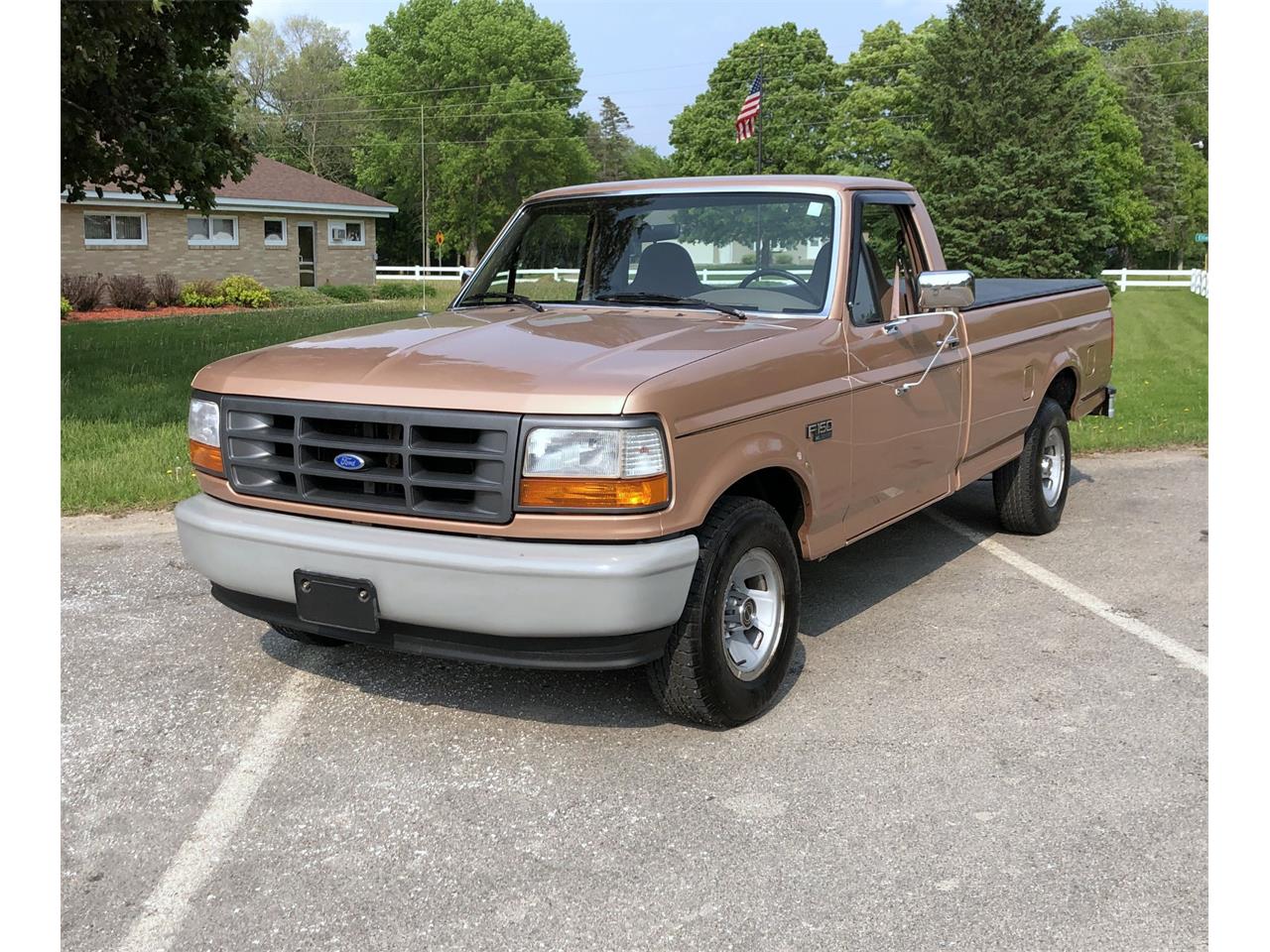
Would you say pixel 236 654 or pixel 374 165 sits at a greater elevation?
pixel 374 165

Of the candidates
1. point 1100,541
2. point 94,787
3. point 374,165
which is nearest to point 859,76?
point 374,165

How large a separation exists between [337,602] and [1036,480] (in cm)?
460

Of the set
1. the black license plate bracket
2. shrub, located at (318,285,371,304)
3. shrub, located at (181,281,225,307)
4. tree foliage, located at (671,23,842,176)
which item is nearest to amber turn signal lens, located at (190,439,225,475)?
the black license plate bracket

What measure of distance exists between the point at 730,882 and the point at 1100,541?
4.67m

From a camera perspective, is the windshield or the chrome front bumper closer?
the chrome front bumper

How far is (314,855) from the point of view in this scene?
11.9 feet

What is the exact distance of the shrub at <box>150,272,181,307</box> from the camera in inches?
1226

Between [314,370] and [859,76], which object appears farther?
[859,76]

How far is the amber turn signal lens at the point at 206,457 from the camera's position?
4648 millimetres

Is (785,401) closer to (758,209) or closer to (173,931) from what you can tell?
(758,209)

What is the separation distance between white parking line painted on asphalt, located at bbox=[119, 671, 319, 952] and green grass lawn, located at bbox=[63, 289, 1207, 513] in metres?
4.21

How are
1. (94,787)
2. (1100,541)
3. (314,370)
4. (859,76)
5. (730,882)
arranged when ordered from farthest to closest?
1. (859,76)
2. (1100,541)
3. (314,370)
4. (94,787)
5. (730,882)

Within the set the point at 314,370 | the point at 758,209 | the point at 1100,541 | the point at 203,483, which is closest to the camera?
the point at 314,370

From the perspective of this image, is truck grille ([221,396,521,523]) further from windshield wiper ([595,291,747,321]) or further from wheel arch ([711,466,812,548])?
windshield wiper ([595,291,747,321])
